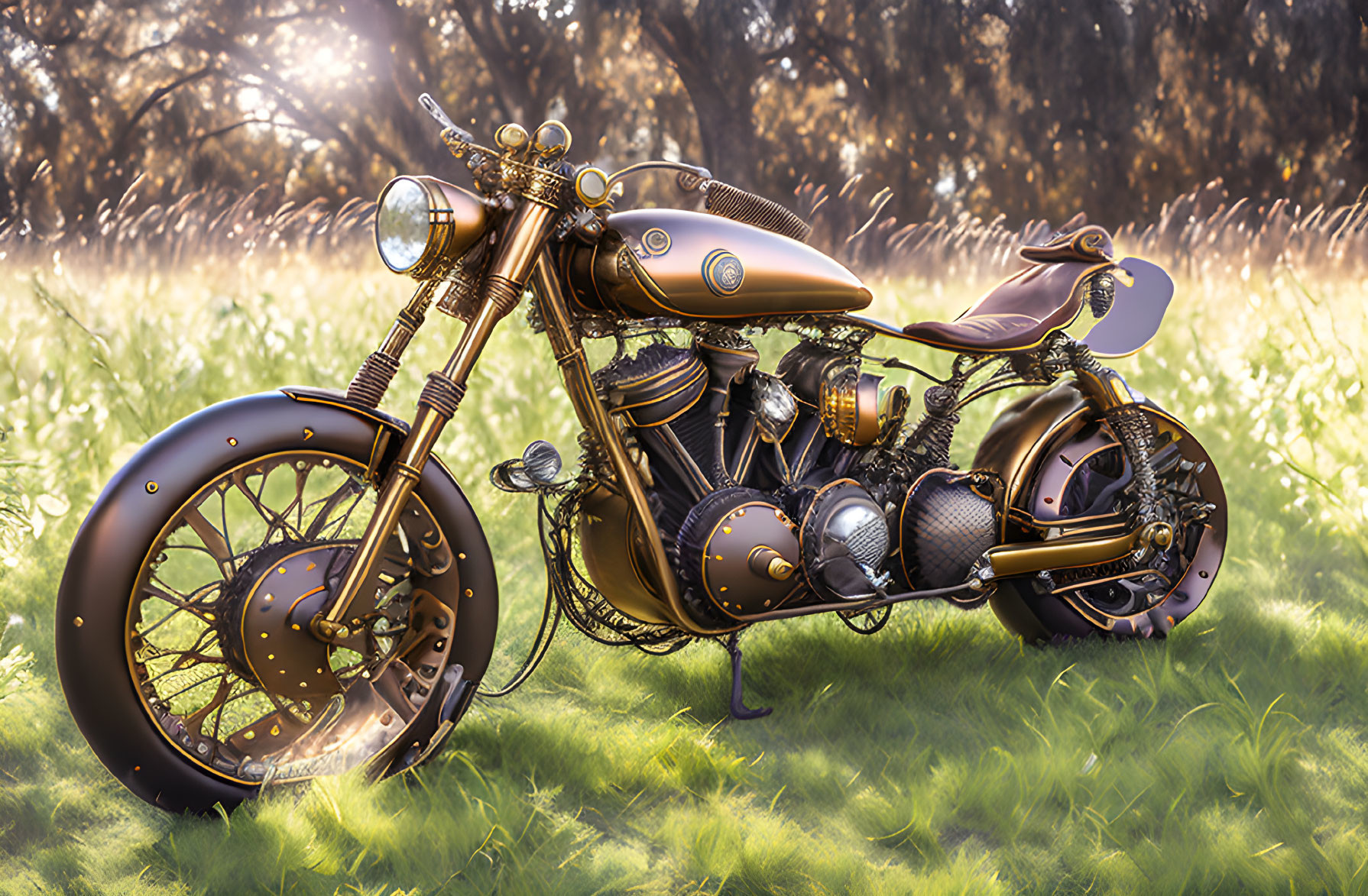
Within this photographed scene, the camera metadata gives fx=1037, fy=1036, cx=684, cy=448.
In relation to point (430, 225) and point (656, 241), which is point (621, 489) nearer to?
point (656, 241)

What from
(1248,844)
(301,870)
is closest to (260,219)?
(301,870)

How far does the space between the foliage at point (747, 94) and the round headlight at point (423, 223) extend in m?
7.96

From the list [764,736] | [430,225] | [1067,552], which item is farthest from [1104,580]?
[430,225]

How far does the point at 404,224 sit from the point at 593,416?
1.95ft

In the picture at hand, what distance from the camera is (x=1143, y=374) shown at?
5.57 m

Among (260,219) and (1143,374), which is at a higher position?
(260,219)

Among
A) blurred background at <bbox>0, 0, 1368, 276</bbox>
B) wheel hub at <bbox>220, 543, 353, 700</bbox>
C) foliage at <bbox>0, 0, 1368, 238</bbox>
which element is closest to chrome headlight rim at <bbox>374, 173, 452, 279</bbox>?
wheel hub at <bbox>220, 543, 353, 700</bbox>

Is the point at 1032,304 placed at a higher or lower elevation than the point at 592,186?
lower

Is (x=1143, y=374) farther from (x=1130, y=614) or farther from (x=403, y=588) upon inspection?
(x=403, y=588)

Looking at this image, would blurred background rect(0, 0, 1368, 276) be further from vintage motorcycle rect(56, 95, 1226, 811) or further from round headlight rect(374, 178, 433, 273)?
round headlight rect(374, 178, 433, 273)

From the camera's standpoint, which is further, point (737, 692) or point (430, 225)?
point (737, 692)

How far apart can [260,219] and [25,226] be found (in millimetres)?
1163

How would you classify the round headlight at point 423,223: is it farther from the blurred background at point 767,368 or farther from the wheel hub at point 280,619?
the blurred background at point 767,368

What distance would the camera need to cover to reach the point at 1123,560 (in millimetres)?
3145
